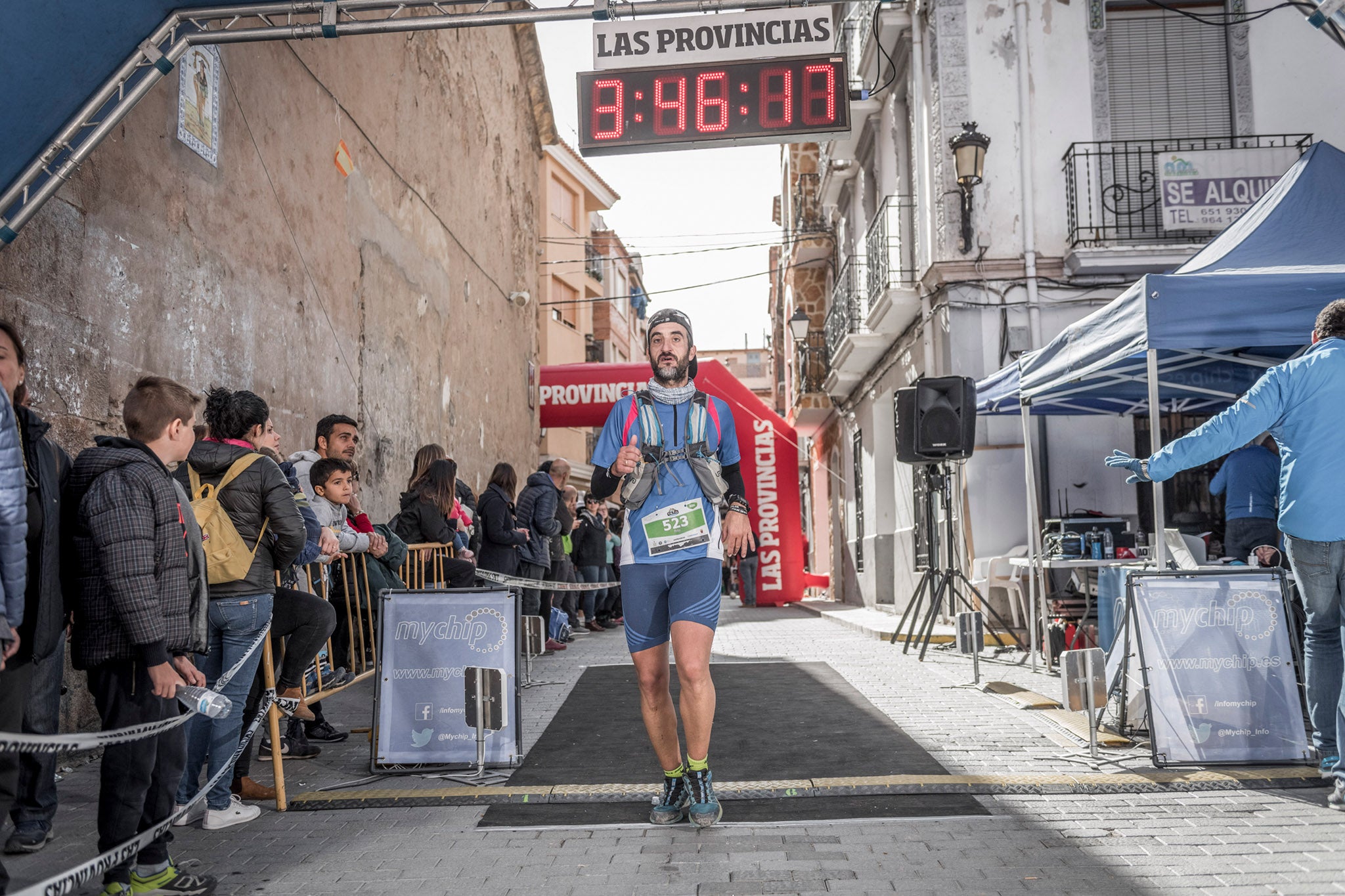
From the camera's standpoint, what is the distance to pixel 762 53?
779 cm

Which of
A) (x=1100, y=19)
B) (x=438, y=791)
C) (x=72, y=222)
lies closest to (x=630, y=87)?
(x=72, y=222)

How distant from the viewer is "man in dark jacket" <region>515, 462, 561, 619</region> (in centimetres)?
1049

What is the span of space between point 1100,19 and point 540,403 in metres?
13.0

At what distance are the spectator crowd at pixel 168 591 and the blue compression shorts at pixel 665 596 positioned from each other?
4.72ft

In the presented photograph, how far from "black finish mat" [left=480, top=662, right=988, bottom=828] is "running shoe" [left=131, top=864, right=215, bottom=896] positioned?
1.21m

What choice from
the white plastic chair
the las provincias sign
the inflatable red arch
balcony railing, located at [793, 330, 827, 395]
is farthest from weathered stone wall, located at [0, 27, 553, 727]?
balcony railing, located at [793, 330, 827, 395]

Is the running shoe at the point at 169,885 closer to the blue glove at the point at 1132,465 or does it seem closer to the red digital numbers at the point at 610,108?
the blue glove at the point at 1132,465

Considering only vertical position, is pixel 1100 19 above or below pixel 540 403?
above

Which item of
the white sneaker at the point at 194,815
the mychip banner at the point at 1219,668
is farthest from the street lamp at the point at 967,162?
the white sneaker at the point at 194,815

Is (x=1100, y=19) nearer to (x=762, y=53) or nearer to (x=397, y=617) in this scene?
(x=762, y=53)

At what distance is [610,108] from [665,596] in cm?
497

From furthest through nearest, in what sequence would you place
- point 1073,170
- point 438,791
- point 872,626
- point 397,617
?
1. point 872,626
2. point 1073,170
3. point 397,617
4. point 438,791

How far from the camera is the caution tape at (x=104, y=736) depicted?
2721 millimetres

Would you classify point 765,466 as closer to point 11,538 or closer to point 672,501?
point 672,501
